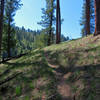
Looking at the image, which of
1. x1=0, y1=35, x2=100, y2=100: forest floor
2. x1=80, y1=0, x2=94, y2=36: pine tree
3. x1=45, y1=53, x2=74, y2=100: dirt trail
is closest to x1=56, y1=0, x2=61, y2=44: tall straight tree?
x1=80, y1=0, x2=94, y2=36: pine tree

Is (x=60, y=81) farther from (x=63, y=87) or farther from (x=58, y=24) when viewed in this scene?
(x=58, y=24)

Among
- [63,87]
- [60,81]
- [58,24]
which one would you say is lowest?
[63,87]

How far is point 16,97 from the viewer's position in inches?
190

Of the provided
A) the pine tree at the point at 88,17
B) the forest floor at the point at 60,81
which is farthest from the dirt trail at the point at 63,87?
the pine tree at the point at 88,17

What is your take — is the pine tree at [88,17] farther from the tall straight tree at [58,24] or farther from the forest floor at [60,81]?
the forest floor at [60,81]

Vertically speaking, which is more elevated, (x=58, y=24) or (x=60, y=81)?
(x=58, y=24)

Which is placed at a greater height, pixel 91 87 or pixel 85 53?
pixel 85 53

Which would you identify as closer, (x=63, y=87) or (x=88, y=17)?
(x=63, y=87)

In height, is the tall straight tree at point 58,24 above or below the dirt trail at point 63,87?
above

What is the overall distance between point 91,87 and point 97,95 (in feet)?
1.38

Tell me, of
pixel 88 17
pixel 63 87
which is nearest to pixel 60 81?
pixel 63 87

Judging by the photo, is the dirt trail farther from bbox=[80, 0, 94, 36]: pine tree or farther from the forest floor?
bbox=[80, 0, 94, 36]: pine tree

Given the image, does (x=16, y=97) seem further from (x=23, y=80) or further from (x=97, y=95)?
(x=97, y=95)

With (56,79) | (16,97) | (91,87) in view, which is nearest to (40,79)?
(56,79)
